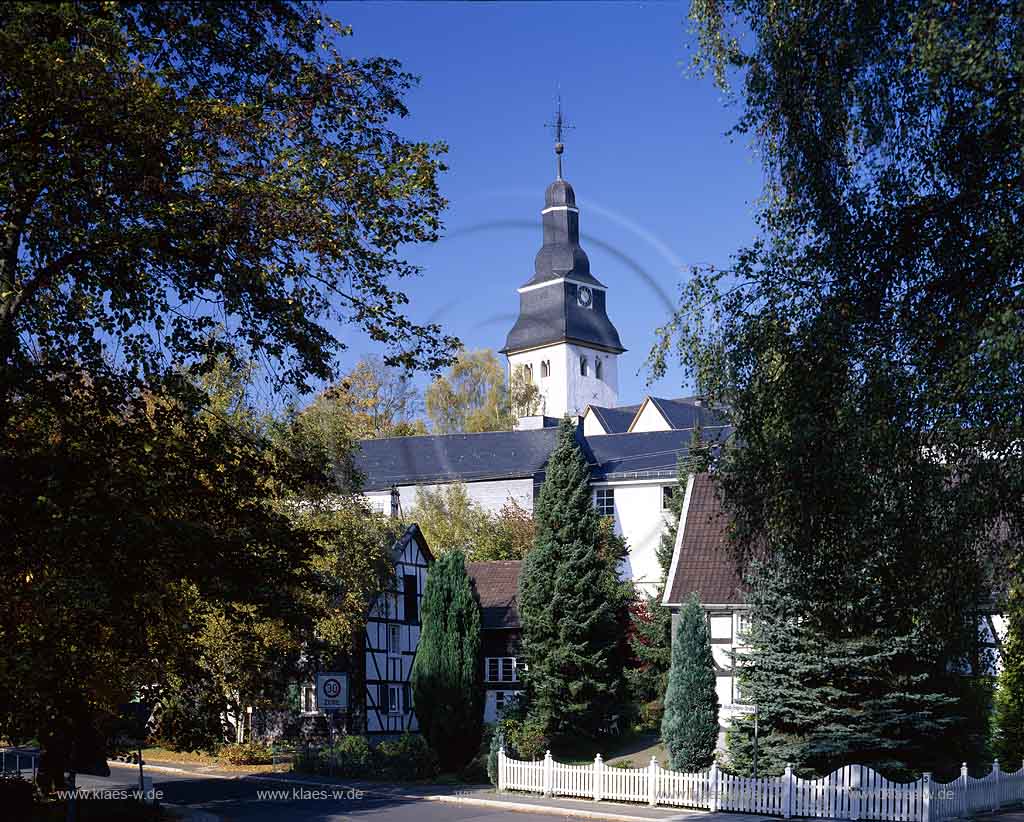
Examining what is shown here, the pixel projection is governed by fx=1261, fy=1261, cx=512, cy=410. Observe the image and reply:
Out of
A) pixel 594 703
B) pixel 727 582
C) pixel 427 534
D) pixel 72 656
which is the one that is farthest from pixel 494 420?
pixel 72 656

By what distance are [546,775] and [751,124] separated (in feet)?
67.0

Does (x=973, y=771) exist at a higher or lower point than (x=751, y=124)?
lower

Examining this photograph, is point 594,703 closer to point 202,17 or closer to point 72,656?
point 72,656

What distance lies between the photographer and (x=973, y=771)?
1051 inches

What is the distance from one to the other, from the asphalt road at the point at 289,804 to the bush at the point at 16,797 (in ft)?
14.3

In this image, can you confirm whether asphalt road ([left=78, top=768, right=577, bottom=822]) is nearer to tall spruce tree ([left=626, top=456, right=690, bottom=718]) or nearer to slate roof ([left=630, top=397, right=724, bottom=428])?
tall spruce tree ([left=626, top=456, right=690, bottom=718])

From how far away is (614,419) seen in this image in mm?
84625

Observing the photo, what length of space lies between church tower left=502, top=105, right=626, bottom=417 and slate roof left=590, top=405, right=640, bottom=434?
19.2 m

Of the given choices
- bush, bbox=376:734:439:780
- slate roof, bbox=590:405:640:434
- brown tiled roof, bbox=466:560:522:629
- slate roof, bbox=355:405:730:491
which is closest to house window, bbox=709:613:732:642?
bush, bbox=376:734:439:780

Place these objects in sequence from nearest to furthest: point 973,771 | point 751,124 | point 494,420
→ 1. point 751,124
2. point 973,771
3. point 494,420

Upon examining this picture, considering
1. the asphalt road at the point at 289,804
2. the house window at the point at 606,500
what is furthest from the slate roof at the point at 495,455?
the asphalt road at the point at 289,804

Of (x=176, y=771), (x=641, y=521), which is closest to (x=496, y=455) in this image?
(x=641, y=521)

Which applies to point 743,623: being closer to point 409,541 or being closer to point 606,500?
point 409,541

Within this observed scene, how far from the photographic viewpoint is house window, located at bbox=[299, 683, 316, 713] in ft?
131
